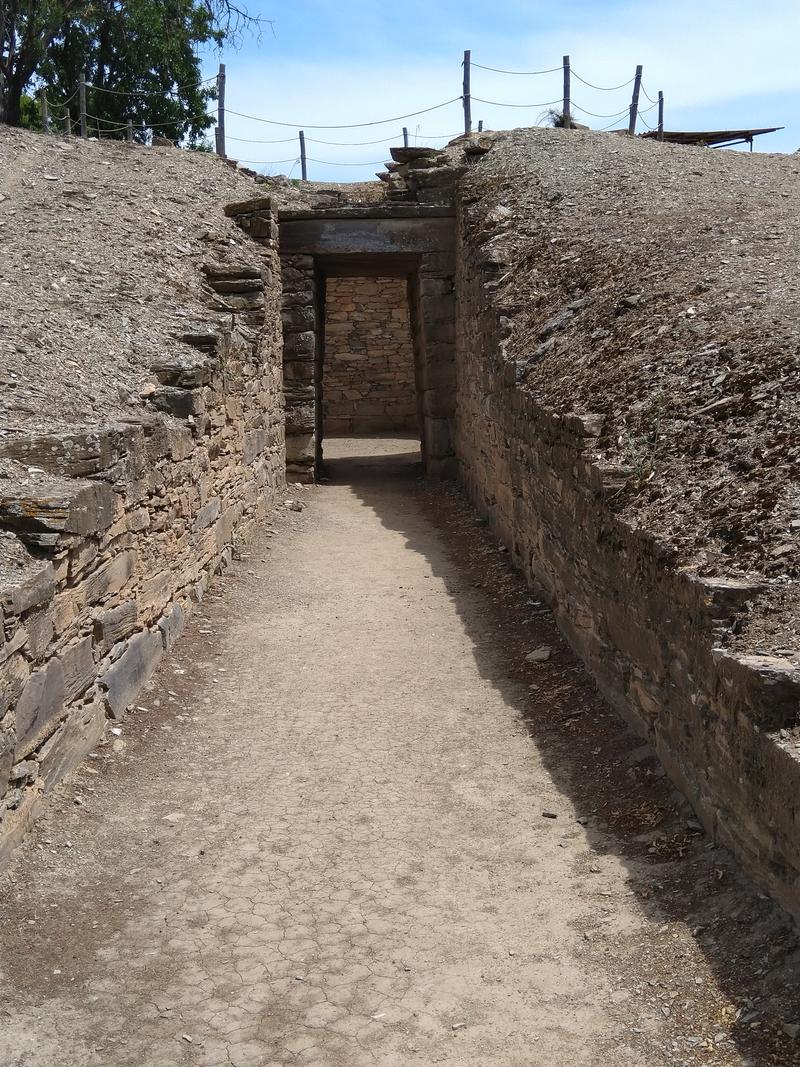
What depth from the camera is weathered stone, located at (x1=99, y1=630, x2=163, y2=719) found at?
5.95 meters

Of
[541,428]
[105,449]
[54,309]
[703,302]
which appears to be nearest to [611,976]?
[105,449]

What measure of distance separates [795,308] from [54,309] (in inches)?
255

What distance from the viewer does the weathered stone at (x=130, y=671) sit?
5.95 meters

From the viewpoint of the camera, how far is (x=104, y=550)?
19.7 ft

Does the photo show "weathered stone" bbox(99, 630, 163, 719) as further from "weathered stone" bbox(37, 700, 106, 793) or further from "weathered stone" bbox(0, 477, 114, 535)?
"weathered stone" bbox(0, 477, 114, 535)

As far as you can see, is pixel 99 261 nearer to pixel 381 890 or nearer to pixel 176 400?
pixel 176 400

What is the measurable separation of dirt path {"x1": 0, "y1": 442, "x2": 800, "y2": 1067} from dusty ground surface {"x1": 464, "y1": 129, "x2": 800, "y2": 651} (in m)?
1.31

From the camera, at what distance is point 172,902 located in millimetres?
4355

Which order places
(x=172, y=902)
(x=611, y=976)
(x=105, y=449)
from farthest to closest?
(x=105, y=449)
(x=172, y=902)
(x=611, y=976)

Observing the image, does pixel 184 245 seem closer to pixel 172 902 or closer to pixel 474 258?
pixel 474 258

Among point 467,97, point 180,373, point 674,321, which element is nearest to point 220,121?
point 467,97

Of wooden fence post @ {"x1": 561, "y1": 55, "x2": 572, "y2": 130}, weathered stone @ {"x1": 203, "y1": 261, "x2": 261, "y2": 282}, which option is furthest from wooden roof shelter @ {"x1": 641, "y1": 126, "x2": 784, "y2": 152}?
weathered stone @ {"x1": 203, "y1": 261, "x2": 261, "y2": 282}

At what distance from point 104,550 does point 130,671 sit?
86 cm

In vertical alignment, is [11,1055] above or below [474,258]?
below
